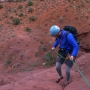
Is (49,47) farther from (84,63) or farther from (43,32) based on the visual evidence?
(84,63)

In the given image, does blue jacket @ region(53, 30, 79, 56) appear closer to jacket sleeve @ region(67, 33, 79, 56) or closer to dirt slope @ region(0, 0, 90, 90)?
jacket sleeve @ region(67, 33, 79, 56)

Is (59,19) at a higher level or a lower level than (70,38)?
lower

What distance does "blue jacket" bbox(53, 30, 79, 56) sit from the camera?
22.1 ft

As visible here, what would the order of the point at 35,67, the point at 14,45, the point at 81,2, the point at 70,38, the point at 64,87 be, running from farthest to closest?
1. the point at 81,2
2. the point at 14,45
3. the point at 35,67
4. the point at 64,87
5. the point at 70,38

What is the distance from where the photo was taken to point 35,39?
46.3 ft

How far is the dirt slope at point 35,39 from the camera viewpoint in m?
8.78

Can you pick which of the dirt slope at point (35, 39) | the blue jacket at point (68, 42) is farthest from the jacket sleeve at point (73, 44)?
the dirt slope at point (35, 39)

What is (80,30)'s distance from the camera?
15.2m

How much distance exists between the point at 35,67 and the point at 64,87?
182 inches

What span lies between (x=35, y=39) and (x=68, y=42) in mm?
7262

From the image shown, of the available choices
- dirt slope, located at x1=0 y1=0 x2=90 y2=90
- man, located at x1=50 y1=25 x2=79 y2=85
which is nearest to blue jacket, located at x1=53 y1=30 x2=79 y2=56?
man, located at x1=50 y1=25 x2=79 y2=85

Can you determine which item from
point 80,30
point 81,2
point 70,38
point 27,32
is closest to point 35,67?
point 27,32

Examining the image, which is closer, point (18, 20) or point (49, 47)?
point (49, 47)

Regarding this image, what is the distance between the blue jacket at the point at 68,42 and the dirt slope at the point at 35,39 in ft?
3.91
